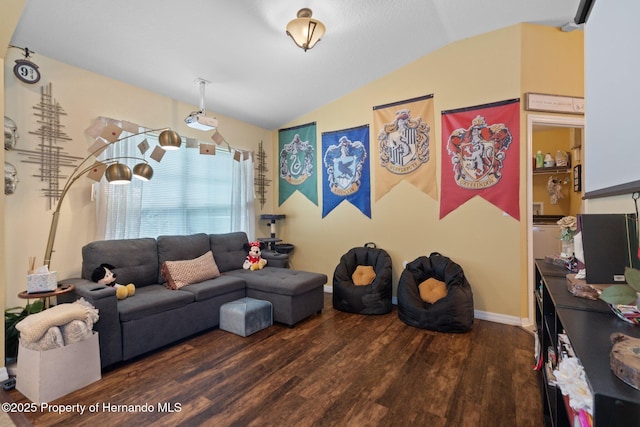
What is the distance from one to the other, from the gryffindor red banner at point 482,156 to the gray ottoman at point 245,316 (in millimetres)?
2352

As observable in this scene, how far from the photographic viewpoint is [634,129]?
1.17 metres

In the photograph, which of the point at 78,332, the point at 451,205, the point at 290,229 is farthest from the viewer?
the point at 290,229

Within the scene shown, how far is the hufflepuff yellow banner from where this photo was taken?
3631 mm

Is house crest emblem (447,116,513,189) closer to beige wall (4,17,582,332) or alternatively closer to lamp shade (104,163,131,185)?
beige wall (4,17,582,332)

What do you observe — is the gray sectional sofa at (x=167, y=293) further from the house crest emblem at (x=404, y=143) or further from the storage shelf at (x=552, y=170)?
the storage shelf at (x=552, y=170)

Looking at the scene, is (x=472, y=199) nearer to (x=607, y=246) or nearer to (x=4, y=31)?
(x=607, y=246)

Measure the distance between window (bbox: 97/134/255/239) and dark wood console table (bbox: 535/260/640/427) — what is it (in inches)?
145

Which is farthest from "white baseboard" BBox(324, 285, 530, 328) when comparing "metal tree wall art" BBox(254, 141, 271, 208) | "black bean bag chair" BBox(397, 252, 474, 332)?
"metal tree wall art" BBox(254, 141, 271, 208)

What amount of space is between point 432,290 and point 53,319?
332 cm

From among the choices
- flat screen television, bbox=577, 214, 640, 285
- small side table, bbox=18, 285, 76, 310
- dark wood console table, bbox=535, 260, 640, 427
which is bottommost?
small side table, bbox=18, 285, 76, 310

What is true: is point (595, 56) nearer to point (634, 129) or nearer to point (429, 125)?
point (634, 129)

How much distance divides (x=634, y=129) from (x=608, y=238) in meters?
0.47

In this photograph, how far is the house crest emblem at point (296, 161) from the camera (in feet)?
15.4

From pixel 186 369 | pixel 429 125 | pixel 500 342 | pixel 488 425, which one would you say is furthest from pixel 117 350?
pixel 429 125
